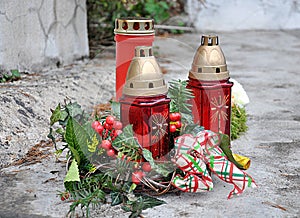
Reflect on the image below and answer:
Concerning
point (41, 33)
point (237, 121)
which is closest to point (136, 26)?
point (237, 121)

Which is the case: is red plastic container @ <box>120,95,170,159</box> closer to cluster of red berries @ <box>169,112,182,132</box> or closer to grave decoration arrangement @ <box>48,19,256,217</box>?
grave decoration arrangement @ <box>48,19,256,217</box>

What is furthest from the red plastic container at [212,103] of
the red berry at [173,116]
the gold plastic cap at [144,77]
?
the gold plastic cap at [144,77]

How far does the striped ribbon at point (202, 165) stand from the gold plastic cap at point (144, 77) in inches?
7.1

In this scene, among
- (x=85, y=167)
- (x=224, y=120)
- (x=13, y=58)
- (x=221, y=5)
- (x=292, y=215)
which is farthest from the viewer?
(x=221, y=5)

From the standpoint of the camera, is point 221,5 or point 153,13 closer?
point 153,13

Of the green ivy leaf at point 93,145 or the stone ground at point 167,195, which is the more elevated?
the green ivy leaf at point 93,145

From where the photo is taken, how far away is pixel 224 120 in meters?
1.74

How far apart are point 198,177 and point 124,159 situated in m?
0.22

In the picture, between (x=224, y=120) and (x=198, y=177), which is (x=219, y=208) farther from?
(x=224, y=120)

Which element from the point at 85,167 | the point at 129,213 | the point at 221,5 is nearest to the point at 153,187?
the point at 129,213

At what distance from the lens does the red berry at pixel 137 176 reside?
1.49 meters

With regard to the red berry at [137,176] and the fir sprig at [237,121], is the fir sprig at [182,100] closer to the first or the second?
the red berry at [137,176]

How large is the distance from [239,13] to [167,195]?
4.23m

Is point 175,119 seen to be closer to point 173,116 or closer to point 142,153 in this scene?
point 173,116
